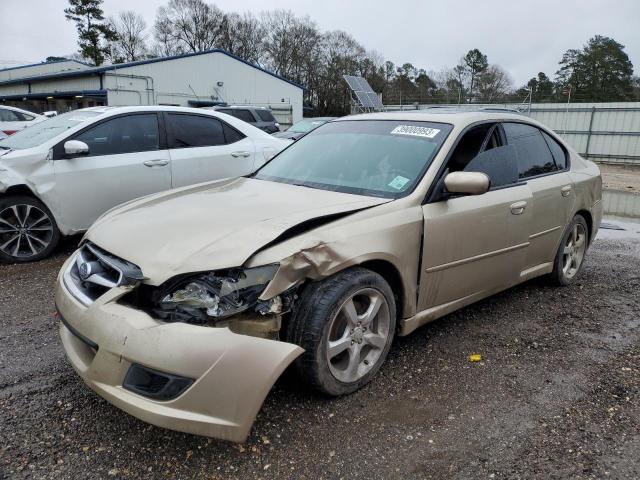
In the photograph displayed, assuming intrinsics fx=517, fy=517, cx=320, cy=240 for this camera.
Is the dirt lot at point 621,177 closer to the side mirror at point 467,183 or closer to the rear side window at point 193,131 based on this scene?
the rear side window at point 193,131

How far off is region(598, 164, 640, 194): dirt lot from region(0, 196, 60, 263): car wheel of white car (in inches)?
512

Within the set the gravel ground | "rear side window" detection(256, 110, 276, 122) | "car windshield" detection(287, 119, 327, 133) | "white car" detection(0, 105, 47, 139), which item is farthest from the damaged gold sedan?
"rear side window" detection(256, 110, 276, 122)

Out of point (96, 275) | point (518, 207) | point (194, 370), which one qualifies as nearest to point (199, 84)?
point (518, 207)

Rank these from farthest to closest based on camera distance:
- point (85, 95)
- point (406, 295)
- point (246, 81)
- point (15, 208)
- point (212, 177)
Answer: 1. point (246, 81)
2. point (85, 95)
3. point (212, 177)
4. point (15, 208)
5. point (406, 295)

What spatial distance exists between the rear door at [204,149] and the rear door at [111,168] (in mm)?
142

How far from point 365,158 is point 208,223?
1330 millimetres

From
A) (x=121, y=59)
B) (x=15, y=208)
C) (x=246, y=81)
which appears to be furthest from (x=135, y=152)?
(x=121, y=59)

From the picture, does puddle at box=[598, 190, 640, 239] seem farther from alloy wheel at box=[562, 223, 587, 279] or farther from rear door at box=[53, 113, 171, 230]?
rear door at box=[53, 113, 171, 230]

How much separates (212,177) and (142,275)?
4.00 meters

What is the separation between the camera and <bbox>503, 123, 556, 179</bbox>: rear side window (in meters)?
4.16

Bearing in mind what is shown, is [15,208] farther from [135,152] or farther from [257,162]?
[257,162]

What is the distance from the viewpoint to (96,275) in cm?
267

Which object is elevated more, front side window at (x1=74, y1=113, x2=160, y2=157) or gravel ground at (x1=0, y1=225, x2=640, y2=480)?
front side window at (x1=74, y1=113, x2=160, y2=157)

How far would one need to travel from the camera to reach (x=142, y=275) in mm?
2459
